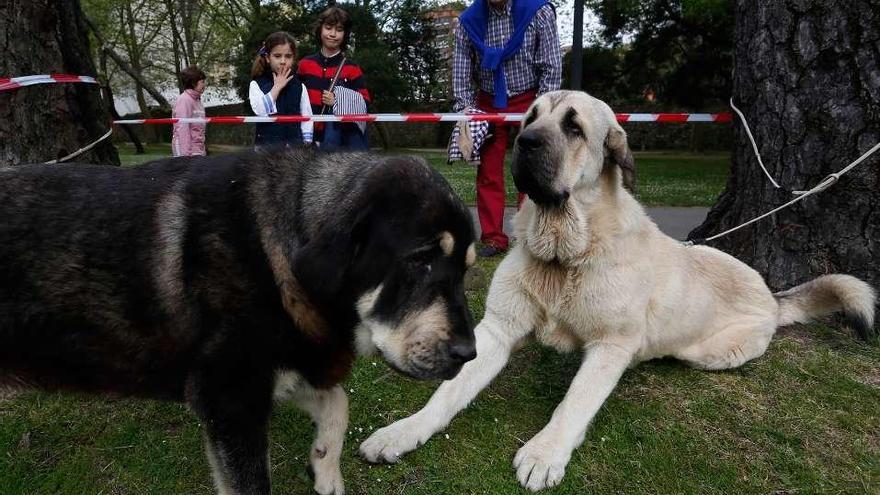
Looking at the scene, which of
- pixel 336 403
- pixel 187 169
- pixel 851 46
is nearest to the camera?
pixel 187 169

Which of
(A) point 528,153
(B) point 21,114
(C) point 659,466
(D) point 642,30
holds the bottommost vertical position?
(C) point 659,466

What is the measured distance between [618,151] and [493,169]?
Result: 313 cm

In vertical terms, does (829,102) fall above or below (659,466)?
above

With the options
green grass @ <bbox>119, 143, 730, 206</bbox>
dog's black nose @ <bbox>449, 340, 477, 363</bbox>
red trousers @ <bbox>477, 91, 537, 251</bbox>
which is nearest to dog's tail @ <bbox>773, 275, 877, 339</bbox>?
dog's black nose @ <bbox>449, 340, 477, 363</bbox>

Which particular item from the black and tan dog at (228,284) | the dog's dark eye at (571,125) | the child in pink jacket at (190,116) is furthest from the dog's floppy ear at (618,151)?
the child in pink jacket at (190,116)

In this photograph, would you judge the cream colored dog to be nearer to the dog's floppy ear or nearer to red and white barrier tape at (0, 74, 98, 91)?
the dog's floppy ear

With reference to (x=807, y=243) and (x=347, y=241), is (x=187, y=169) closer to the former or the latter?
(x=347, y=241)

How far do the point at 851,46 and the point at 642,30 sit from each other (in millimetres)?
24725

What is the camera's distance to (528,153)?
11.3 feet

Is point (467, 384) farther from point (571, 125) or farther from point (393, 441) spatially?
point (571, 125)

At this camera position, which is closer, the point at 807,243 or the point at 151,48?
the point at 807,243

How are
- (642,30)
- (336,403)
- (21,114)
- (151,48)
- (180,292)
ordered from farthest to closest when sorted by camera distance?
(151,48) < (642,30) < (21,114) < (336,403) < (180,292)

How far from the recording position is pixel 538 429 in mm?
3459

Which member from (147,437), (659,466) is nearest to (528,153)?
(659,466)
